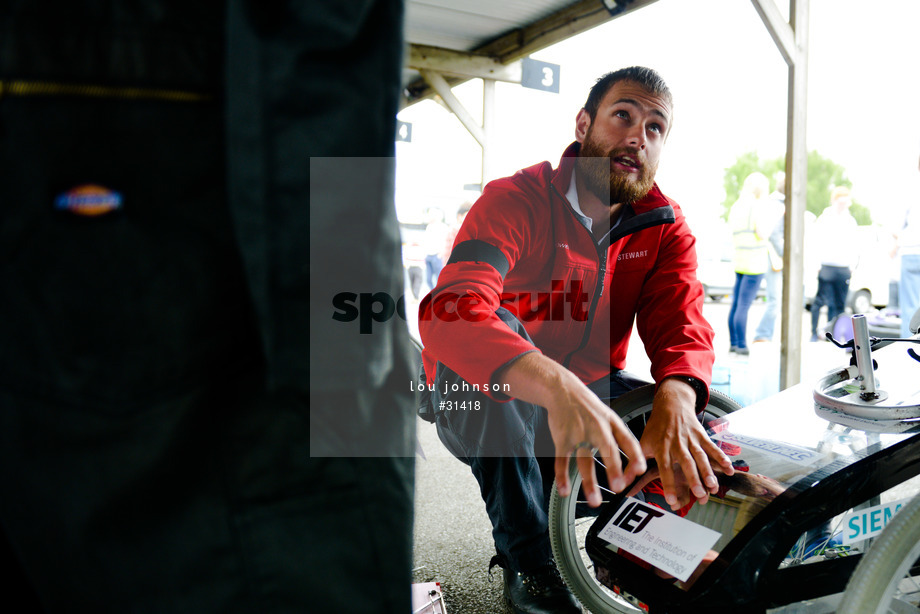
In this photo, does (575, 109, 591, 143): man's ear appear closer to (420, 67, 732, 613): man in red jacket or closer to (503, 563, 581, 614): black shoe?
(420, 67, 732, 613): man in red jacket

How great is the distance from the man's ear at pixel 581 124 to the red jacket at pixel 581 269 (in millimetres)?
54

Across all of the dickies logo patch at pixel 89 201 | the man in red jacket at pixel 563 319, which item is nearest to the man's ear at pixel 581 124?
the man in red jacket at pixel 563 319

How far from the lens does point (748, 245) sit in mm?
4348

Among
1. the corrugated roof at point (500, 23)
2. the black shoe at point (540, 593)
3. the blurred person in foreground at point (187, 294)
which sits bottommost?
the black shoe at point (540, 593)

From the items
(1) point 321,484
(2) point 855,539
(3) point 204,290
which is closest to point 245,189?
(3) point 204,290

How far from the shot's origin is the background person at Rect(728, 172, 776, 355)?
432 cm

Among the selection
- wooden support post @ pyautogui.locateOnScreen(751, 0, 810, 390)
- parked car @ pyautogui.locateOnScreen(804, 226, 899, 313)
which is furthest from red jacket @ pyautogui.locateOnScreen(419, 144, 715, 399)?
parked car @ pyautogui.locateOnScreen(804, 226, 899, 313)

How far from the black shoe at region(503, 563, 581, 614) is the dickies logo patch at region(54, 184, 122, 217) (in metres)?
1.28

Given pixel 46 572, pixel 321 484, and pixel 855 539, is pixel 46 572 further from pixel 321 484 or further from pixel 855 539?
pixel 855 539

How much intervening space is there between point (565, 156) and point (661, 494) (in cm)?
91

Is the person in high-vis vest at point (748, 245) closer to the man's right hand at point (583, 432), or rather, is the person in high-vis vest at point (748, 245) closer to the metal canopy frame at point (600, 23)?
the metal canopy frame at point (600, 23)

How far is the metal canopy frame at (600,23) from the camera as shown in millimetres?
2598

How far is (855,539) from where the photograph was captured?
3.38 ft

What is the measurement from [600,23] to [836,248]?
2.91 m
